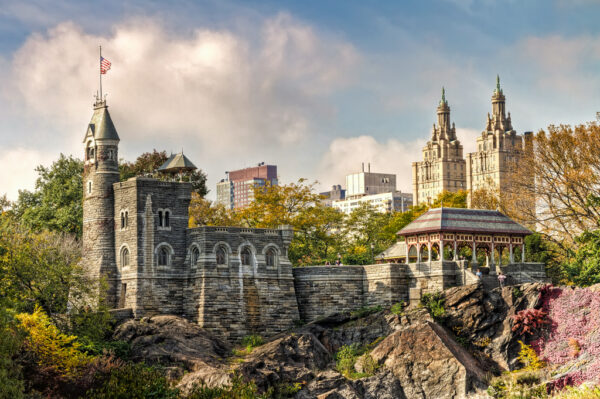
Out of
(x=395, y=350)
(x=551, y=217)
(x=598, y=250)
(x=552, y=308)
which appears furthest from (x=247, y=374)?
(x=551, y=217)

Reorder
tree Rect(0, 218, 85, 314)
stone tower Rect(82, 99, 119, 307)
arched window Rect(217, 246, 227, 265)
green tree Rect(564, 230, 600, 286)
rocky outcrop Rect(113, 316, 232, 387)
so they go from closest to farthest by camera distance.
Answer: rocky outcrop Rect(113, 316, 232, 387), tree Rect(0, 218, 85, 314), arched window Rect(217, 246, 227, 265), stone tower Rect(82, 99, 119, 307), green tree Rect(564, 230, 600, 286)

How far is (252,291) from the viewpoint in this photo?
213ft

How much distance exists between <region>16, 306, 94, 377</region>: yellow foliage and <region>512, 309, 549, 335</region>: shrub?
85.7 ft

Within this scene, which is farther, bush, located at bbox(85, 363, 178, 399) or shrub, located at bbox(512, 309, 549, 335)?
shrub, located at bbox(512, 309, 549, 335)

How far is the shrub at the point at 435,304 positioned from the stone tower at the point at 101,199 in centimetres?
2024

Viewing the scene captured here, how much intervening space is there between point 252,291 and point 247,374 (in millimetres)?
10827

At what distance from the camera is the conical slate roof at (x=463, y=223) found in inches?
2594

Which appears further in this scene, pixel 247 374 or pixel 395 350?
pixel 395 350

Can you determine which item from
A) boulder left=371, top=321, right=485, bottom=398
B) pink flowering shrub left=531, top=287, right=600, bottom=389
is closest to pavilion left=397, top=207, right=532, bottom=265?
pink flowering shrub left=531, top=287, right=600, bottom=389

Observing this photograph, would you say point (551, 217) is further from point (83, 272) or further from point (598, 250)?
point (83, 272)

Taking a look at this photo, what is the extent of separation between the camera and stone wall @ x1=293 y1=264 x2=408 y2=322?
66.3 meters

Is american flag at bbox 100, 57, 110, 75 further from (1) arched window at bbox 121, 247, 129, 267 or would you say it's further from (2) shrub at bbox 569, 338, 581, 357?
(2) shrub at bbox 569, 338, 581, 357

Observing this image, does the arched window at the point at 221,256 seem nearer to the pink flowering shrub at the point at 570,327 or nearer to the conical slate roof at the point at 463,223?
the conical slate roof at the point at 463,223

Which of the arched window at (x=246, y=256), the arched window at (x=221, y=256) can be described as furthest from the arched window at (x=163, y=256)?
the arched window at (x=246, y=256)
